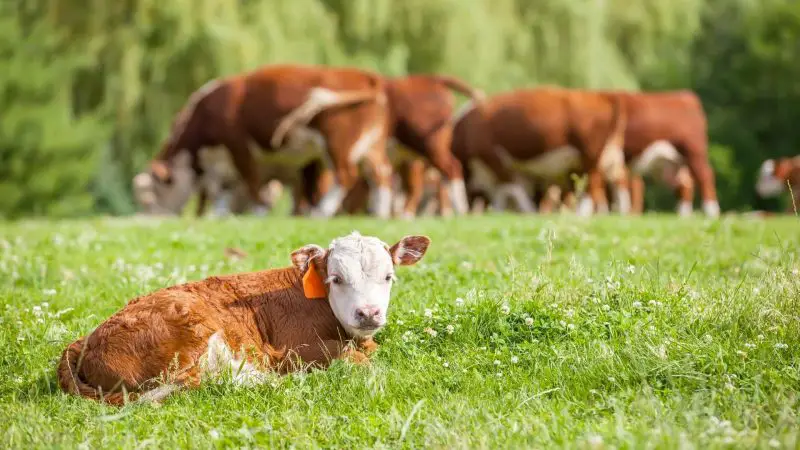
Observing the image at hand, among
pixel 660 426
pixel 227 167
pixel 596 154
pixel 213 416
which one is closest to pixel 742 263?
pixel 660 426

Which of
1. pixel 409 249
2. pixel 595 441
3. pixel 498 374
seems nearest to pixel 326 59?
pixel 409 249

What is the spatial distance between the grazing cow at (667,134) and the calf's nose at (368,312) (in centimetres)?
1306

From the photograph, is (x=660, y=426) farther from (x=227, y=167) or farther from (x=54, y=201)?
(x=54, y=201)

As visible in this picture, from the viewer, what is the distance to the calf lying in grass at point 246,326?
14.9ft

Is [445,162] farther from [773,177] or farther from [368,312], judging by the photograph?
[368,312]

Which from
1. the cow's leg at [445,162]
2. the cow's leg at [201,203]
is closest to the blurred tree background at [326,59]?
the cow's leg at [201,203]

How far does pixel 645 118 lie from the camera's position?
17.0 meters

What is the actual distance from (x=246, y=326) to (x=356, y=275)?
2.12 feet

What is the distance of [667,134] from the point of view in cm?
1720

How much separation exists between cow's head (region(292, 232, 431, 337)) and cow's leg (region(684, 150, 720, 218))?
1295 cm

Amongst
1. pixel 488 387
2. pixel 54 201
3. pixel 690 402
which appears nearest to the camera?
pixel 690 402

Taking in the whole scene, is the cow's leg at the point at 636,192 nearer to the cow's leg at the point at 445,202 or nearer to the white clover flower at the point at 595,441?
the cow's leg at the point at 445,202

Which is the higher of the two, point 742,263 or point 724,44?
point 724,44

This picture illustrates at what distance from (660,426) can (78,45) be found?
52.8 ft
